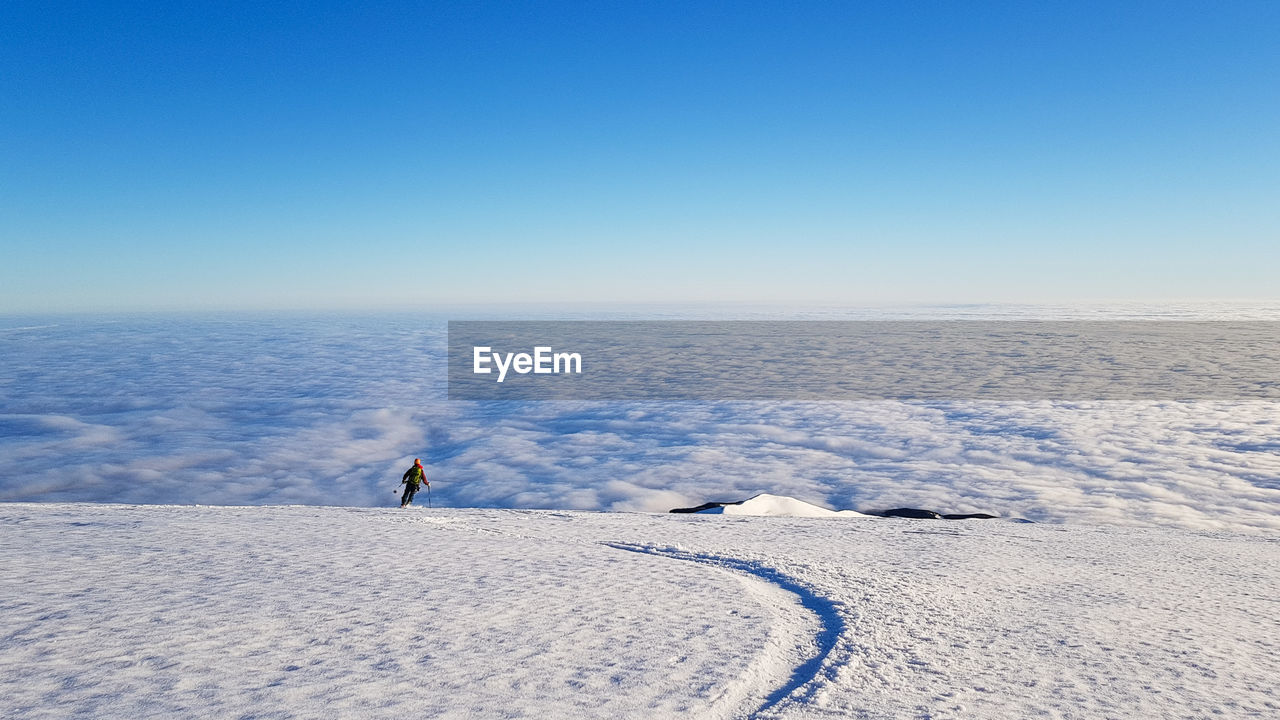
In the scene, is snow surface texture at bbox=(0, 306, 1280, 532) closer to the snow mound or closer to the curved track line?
the snow mound

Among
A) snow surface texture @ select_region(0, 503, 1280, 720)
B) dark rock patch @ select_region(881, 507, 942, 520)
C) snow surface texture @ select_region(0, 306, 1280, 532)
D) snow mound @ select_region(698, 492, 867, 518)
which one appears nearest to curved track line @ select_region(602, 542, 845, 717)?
snow surface texture @ select_region(0, 503, 1280, 720)

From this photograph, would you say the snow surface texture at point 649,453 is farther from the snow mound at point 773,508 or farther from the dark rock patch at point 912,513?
the snow mound at point 773,508

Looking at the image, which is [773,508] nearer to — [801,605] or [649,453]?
[801,605]

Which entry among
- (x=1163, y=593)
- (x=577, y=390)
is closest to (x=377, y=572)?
(x=1163, y=593)

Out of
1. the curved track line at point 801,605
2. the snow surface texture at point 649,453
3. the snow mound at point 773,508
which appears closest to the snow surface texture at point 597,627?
the curved track line at point 801,605

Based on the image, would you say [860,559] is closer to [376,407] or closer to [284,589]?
[284,589]
